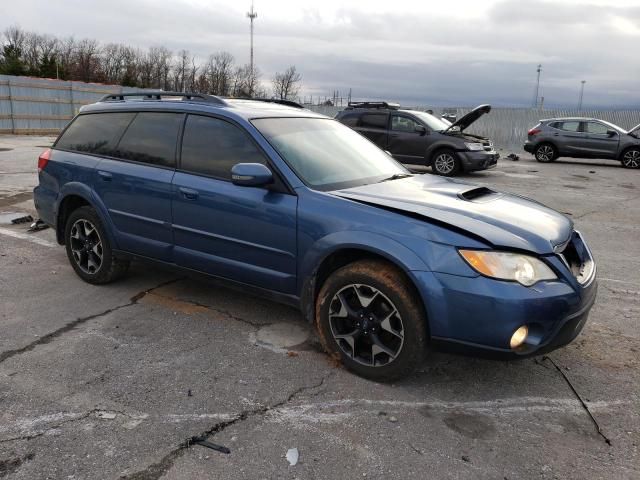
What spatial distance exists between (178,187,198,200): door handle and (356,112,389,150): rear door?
10.8 metres

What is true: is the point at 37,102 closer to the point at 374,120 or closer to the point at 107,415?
the point at 374,120

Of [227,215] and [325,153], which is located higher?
[325,153]

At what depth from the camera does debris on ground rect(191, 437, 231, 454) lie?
8.58 ft

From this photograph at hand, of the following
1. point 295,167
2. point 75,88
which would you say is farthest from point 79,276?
point 75,88

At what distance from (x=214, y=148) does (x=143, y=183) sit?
27.9 inches

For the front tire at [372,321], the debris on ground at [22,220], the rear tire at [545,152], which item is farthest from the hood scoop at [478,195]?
the rear tire at [545,152]

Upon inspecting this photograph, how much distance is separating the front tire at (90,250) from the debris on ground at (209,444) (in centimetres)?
246

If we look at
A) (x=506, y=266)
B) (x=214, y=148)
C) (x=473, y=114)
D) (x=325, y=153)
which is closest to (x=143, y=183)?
(x=214, y=148)

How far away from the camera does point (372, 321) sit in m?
3.25

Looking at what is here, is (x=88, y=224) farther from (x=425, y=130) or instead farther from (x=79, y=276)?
(x=425, y=130)

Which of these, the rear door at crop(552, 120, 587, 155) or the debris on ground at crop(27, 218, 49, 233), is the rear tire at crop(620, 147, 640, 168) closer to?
the rear door at crop(552, 120, 587, 155)

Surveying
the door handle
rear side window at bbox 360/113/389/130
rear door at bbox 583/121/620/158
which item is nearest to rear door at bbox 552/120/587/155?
rear door at bbox 583/121/620/158

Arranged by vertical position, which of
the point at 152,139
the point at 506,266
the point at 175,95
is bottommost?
the point at 506,266

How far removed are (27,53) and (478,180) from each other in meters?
69.1
